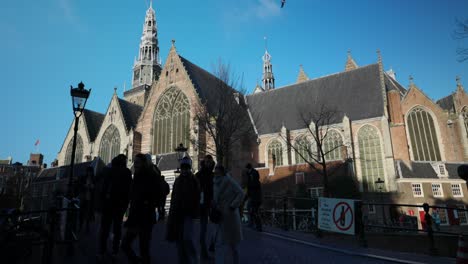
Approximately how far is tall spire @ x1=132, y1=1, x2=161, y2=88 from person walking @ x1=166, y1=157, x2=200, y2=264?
55446mm

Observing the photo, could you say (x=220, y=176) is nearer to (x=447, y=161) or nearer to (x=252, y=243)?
(x=252, y=243)

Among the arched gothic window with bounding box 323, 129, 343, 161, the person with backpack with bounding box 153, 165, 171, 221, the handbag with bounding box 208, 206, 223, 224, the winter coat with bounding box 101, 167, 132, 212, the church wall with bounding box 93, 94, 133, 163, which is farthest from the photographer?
the church wall with bounding box 93, 94, 133, 163

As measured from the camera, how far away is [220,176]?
5.40 metres

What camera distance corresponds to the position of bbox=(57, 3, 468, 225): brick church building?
88.6 feet

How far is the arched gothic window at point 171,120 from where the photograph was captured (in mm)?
30750

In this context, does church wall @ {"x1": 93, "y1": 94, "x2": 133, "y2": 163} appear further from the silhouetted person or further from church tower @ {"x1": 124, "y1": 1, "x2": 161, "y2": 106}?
the silhouetted person

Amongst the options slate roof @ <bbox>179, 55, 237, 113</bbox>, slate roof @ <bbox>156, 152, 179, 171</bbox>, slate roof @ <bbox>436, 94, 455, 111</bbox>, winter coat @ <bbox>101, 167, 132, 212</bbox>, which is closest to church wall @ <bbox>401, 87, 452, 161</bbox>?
slate roof @ <bbox>436, 94, 455, 111</bbox>

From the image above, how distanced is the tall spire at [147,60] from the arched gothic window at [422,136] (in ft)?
147

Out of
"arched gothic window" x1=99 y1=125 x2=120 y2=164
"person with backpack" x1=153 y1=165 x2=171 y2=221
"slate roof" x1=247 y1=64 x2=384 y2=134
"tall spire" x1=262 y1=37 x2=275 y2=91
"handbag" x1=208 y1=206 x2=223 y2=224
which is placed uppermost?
"tall spire" x1=262 y1=37 x2=275 y2=91

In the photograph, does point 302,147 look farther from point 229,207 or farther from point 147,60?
point 147,60

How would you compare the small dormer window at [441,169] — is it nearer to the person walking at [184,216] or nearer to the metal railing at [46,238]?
the person walking at [184,216]

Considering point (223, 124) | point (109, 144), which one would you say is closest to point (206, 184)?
point (223, 124)

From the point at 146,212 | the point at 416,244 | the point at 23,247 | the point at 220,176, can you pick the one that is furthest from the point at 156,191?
the point at 416,244

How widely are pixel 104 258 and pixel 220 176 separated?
276 cm
